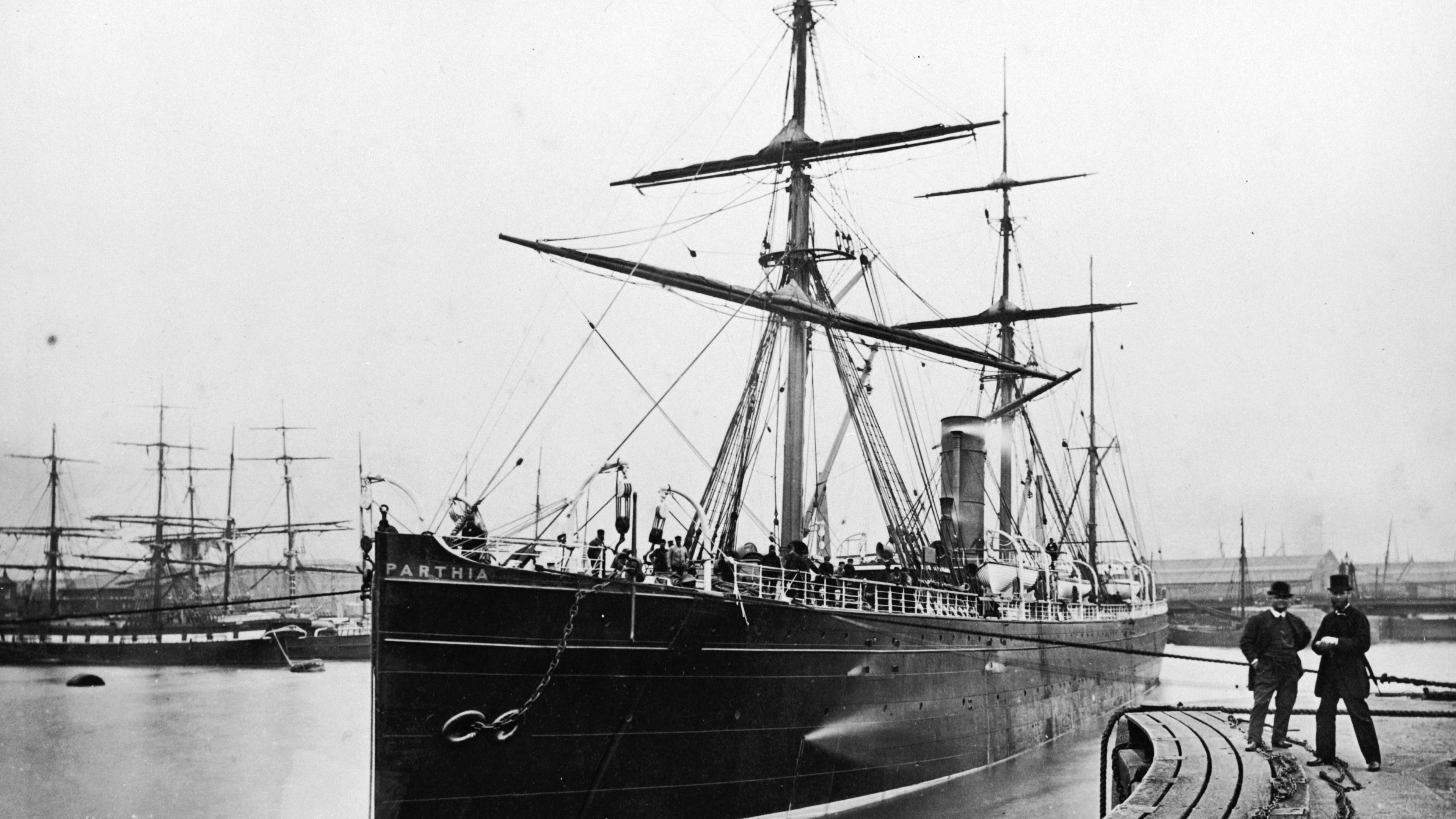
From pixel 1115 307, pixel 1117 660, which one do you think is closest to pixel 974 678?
pixel 1117 660

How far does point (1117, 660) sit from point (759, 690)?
1970 cm

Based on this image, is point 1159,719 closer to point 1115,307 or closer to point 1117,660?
point 1117,660

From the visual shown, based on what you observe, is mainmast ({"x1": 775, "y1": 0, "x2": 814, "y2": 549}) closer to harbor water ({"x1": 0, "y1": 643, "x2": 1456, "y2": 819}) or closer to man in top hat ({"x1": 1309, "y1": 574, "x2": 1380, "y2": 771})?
harbor water ({"x1": 0, "y1": 643, "x2": 1456, "y2": 819})

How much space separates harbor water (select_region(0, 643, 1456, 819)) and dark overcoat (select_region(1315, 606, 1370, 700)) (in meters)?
6.46

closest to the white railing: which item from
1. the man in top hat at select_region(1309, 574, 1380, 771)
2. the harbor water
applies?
the harbor water

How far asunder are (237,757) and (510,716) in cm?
1647

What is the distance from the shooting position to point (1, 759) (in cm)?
2441

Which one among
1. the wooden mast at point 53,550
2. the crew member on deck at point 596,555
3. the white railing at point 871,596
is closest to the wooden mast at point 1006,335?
the white railing at point 871,596

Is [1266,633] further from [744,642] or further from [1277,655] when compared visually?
[744,642]

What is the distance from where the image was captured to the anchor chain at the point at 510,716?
1168 cm

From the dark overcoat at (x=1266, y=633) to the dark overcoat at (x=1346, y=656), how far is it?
57 centimetres

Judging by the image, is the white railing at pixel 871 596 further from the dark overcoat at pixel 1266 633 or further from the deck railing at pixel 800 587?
the dark overcoat at pixel 1266 633

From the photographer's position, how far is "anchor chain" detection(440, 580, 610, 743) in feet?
38.3

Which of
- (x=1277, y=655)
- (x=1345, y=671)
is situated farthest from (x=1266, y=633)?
(x=1345, y=671)
